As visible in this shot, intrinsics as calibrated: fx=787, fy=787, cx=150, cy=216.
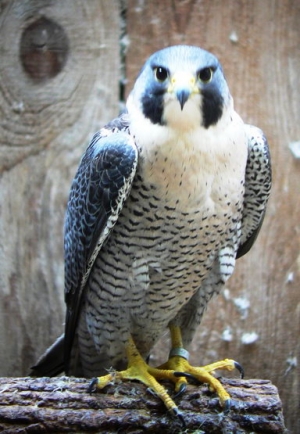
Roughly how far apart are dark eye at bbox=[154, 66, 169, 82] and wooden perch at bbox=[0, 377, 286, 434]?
0.96m

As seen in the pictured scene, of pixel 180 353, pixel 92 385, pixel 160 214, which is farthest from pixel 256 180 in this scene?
pixel 92 385

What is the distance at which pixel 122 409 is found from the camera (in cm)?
240

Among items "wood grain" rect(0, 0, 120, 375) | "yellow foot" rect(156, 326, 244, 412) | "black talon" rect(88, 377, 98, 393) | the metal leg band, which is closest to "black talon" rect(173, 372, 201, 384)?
"yellow foot" rect(156, 326, 244, 412)

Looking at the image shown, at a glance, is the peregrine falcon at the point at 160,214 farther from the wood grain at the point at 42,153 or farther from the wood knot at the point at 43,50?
the wood knot at the point at 43,50

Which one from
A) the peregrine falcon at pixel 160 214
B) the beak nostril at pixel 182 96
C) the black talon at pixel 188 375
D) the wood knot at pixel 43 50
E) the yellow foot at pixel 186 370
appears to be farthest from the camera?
the wood knot at pixel 43 50

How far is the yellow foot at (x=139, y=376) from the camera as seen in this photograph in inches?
95.8

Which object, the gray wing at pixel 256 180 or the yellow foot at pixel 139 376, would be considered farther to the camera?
the gray wing at pixel 256 180

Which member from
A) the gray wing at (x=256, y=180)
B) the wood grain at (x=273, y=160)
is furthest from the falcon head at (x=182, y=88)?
the wood grain at (x=273, y=160)

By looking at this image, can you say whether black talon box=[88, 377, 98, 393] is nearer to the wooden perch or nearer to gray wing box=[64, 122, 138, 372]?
the wooden perch

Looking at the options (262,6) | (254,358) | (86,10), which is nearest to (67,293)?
(254,358)

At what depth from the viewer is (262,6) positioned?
3180mm

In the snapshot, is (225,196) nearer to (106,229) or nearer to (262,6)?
(106,229)

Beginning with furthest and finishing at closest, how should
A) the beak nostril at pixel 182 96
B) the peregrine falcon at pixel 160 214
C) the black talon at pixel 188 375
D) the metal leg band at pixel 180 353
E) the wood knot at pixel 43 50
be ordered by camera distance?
the wood knot at pixel 43 50 → the metal leg band at pixel 180 353 → the black talon at pixel 188 375 → the peregrine falcon at pixel 160 214 → the beak nostril at pixel 182 96

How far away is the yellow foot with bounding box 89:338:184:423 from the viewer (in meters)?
2.43
